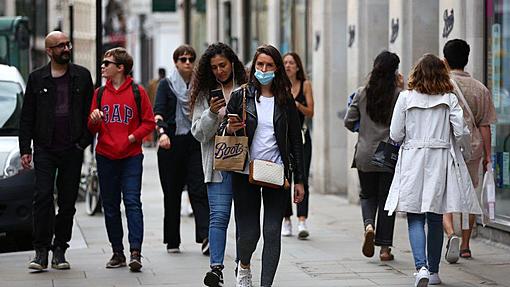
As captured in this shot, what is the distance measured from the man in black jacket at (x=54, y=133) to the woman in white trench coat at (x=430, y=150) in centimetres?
273

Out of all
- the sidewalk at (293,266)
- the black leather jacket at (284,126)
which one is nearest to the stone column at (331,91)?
the sidewalk at (293,266)

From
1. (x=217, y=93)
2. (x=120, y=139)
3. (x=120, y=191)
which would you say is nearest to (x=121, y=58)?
(x=120, y=139)

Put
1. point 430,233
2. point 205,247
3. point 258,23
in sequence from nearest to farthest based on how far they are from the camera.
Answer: point 430,233
point 205,247
point 258,23

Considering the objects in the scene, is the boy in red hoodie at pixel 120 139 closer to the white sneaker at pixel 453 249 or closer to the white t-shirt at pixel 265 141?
the white t-shirt at pixel 265 141

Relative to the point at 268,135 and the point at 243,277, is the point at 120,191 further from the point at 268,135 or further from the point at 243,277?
the point at 268,135

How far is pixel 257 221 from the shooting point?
29.4ft

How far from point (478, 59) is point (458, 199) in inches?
136

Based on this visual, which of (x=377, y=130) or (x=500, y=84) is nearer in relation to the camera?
(x=377, y=130)

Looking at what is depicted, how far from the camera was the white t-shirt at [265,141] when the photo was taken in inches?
343

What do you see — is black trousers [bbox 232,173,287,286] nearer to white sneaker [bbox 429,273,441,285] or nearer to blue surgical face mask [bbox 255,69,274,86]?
blue surgical face mask [bbox 255,69,274,86]

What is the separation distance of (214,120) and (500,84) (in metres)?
4.59

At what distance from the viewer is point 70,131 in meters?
10.5

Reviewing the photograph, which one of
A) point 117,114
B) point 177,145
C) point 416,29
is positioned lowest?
point 177,145

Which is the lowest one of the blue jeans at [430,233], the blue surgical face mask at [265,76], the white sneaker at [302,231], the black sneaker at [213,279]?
the white sneaker at [302,231]
